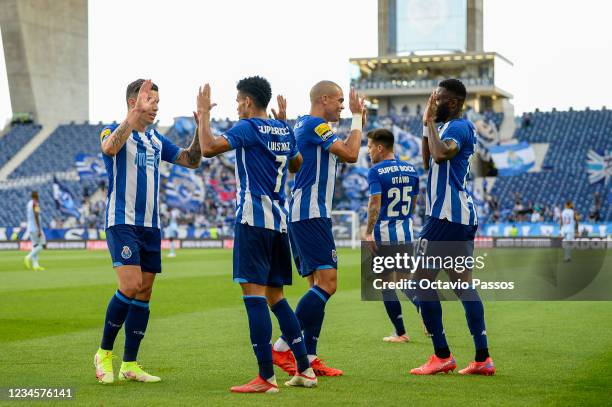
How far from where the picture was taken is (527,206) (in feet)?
159

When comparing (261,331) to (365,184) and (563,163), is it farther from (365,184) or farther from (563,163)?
(563,163)

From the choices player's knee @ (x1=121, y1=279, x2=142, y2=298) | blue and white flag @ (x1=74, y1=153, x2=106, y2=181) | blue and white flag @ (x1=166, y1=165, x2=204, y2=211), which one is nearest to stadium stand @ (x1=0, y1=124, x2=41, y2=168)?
blue and white flag @ (x1=74, y1=153, x2=106, y2=181)

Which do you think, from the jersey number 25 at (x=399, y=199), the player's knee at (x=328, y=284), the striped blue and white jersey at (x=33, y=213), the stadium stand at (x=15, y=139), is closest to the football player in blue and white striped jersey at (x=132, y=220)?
the player's knee at (x=328, y=284)

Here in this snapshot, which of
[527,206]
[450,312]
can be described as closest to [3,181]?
[527,206]

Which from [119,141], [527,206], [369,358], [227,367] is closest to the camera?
[119,141]

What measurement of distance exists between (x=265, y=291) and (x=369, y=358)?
6.41 feet

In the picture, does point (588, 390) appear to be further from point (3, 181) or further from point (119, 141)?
point (3, 181)

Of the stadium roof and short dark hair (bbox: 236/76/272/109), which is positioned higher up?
the stadium roof

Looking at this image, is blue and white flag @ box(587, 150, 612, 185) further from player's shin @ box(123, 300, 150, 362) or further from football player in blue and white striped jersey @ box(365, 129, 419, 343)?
player's shin @ box(123, 300, 150, 362)

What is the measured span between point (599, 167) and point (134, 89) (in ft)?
146

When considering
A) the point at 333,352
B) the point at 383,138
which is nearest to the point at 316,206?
the point at 333,352

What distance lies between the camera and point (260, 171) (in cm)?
718

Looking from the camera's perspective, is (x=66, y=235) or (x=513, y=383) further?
(x=66, y=235)

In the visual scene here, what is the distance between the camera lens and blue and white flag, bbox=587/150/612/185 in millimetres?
48812
